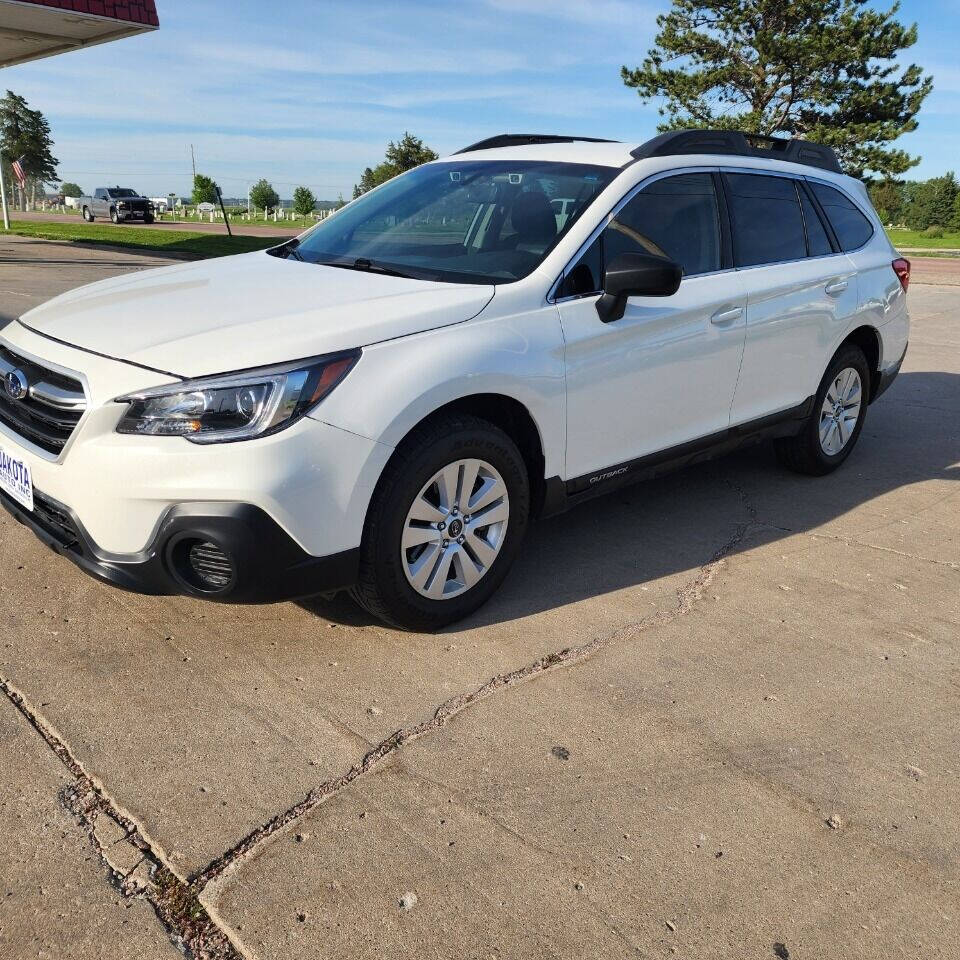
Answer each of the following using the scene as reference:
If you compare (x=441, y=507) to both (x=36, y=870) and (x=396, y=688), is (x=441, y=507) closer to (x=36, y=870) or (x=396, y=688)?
(x=396, y=688)

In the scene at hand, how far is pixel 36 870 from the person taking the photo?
2.15 m

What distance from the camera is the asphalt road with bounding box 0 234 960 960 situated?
2.07 meters

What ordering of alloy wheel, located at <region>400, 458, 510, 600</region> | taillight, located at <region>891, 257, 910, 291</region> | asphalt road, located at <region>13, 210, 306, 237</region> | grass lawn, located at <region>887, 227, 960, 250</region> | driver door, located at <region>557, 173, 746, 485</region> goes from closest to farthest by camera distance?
alloy wheel, located at <region>400, 458, 510, 600</region>, driver door, located at <region>557, 173, 746, 485</region>, taillight, located at <region>891, 257, 910, 291</region>, asphalt road, located at <region>13, 210, 306, 237</region>, grass lawn, located at <region>887, 227, 960, 250</region>

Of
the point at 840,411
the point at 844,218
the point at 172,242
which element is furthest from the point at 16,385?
the point at 172,242

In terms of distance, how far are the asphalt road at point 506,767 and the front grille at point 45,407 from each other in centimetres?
70

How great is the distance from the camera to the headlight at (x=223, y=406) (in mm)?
2721

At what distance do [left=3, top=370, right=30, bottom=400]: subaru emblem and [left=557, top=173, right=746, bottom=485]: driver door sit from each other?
1.88 m

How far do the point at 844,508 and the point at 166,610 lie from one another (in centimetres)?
346

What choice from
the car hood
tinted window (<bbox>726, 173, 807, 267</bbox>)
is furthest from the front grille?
tinted window (<bbox>726, 173, 807, 267</bbox>)

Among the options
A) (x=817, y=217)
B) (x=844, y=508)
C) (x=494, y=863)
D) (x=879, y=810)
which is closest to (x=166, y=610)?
(x=494, y=863)

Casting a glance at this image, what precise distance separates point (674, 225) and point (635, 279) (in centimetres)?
77

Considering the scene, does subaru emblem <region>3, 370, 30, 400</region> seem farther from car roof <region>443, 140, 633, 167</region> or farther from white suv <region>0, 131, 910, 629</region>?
car roof <region>443, 140, 633, 167</region>

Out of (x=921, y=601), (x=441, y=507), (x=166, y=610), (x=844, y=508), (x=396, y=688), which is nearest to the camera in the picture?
(x=396, y=688)

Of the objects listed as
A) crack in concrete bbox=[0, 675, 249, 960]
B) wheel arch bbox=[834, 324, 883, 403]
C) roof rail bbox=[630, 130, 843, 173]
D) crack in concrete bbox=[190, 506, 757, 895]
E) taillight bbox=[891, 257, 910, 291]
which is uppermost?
roof rail bbox=[630, 130, 843, 173]
